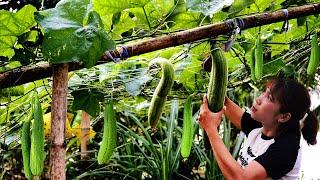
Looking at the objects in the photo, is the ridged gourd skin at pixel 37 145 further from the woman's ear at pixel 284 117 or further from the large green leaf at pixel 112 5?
the woman's ear at pixel 284 117

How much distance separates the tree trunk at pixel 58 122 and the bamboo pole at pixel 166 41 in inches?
1.5

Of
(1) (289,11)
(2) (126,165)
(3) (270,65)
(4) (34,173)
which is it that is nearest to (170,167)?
(2) (126,165)

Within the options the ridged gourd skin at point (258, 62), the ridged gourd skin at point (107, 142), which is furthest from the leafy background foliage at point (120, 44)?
the ridged gourd skin at point (107, 142)

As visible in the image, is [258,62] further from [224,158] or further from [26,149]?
[26,149]

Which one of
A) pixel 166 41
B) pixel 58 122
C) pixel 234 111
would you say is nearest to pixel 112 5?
pixel 166 41

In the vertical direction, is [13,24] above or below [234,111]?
above

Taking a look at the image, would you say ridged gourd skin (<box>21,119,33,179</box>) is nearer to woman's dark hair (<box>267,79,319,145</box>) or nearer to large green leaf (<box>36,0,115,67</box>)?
large green leaf (<box>36,0,115,67</box>)

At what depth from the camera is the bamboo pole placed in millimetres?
1116

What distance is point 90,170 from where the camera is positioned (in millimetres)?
3105

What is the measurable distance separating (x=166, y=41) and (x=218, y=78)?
0.60 feet

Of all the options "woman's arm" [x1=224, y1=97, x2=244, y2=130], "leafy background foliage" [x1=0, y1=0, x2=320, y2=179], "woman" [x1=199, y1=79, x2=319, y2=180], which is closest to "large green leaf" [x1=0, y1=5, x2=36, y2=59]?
"leafy background foliage" [x1=0, y1=0, x2=320, y2=179]

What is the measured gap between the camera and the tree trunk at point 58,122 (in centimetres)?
109

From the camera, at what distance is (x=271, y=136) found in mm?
1975

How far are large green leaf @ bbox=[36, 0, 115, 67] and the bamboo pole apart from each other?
0.38 ft
